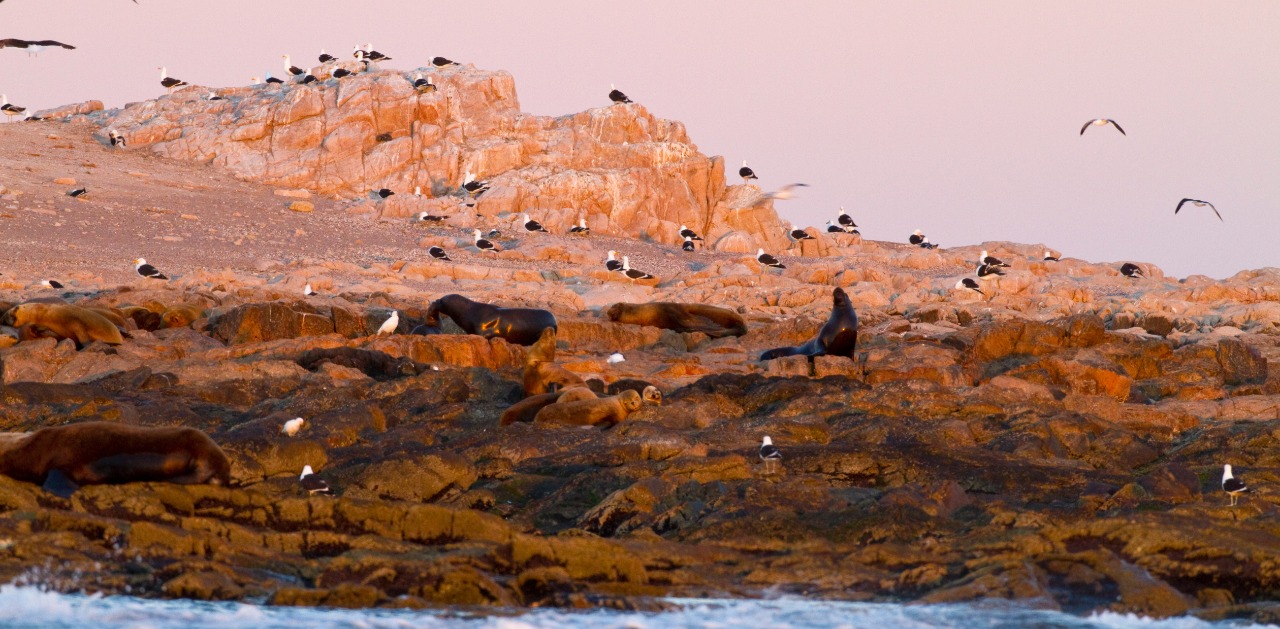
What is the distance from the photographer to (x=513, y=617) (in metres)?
6.20

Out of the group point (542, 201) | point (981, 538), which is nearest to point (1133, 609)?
point (981, 538)

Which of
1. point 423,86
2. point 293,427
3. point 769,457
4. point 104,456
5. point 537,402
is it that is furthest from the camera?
point 423,86

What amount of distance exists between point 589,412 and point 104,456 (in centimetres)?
462

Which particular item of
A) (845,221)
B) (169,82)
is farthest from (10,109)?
(845,221)

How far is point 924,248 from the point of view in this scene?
157ft

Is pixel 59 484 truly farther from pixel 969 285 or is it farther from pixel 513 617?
pixel 969 285

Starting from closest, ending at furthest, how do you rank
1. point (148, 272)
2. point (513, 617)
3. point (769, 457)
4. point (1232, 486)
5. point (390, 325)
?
1. point (513, 617)
2. point (1232, 486)
3. point (769, 457)
4. point (390, 325)
5. point (148, 272)

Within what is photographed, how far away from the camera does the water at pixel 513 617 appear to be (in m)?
5.95

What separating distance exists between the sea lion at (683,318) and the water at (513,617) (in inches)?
577

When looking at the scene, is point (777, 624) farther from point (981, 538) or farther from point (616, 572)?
point (981, 538)

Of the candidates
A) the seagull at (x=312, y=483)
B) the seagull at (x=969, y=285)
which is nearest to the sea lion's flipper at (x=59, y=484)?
the seagull at (x=312, y=483)

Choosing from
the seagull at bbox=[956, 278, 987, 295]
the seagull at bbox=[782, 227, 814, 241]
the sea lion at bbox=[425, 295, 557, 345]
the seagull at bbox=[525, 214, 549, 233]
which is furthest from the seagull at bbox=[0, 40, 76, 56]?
the seagull at bbox=[782, 227, 814, 241]

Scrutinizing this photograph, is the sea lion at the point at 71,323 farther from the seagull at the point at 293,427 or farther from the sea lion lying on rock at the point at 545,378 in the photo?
the seagull at the point at 293,427

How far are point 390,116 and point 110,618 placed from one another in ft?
143
